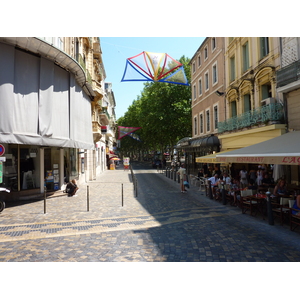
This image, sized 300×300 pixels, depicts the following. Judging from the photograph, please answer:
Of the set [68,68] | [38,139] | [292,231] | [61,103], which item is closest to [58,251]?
[292,231]

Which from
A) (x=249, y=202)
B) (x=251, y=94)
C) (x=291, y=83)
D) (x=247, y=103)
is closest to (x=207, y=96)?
(x=247, y=103)

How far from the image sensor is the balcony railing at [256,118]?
1299cm

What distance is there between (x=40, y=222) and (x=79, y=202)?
12.8ft

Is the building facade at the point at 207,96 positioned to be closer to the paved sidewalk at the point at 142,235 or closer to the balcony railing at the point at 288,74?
the balcony railing at the point at 288,74

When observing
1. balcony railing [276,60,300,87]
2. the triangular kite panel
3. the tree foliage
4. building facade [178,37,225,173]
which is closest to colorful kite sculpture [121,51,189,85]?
the triangular kite panel

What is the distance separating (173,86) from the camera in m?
39.2

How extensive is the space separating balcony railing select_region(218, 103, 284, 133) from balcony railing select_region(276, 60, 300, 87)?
1.21 meters

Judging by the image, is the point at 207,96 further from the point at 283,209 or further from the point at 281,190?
the point at 283,209

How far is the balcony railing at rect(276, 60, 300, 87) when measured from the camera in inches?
451

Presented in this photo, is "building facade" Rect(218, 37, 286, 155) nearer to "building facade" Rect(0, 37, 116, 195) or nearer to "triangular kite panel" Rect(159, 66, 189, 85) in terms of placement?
"triangular kite panel" Rect(159, 66, 189, 85)

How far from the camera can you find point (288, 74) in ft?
39.5

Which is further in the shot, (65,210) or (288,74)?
(288,74)

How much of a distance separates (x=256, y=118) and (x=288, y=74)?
3.28 meters

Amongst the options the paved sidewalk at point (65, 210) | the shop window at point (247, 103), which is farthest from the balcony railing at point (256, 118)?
the paved sidewalk at point (65, 210)
